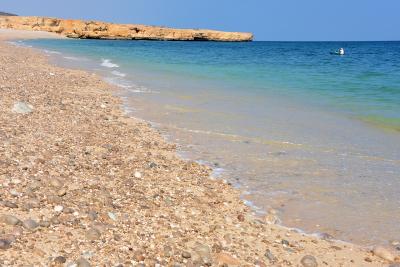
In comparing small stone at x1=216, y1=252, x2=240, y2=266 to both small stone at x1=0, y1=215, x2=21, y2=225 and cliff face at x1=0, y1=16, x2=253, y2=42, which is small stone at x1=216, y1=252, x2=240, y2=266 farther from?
cliff face at x1=0, y1=16, x2=253, y2=42

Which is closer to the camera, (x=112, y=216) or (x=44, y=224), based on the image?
(x=44, y=224)

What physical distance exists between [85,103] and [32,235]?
24.5 feet

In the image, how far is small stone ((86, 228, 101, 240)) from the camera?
378 centimetres

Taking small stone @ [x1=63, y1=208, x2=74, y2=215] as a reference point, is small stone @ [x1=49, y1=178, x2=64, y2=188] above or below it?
above

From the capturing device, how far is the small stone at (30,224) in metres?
3.82

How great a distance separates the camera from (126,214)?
14.4 feet

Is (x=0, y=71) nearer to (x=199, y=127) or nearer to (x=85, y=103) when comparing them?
(x=85, y=103)

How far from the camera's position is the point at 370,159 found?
286 inches

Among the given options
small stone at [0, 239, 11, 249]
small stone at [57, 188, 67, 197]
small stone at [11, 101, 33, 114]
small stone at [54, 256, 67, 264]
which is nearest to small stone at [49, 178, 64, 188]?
small stone at [57, 188, 67, 197]

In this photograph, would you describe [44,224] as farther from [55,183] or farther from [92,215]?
[55,183]

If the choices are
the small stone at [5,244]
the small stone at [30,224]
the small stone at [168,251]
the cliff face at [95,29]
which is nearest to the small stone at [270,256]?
the small stone at [168,251]

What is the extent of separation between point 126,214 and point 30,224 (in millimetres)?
904

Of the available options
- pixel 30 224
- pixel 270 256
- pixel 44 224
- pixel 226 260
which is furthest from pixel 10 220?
pixel 270 256

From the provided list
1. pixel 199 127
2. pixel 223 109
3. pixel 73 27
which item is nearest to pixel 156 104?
pixel 223 109
